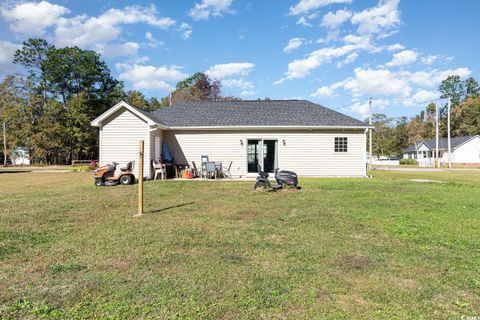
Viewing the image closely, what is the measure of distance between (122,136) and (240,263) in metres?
11.5

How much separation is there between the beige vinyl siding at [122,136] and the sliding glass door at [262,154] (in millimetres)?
5048

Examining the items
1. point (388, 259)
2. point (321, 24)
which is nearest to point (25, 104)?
point (321, 24)

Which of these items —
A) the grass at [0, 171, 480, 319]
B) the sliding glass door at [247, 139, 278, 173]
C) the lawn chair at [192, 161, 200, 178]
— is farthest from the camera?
the sliding glass door at [247, 139, 278, 173]

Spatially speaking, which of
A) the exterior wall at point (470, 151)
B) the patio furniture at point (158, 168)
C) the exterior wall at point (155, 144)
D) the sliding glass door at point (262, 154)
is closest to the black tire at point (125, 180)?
the exterior wall at point (155, 144)

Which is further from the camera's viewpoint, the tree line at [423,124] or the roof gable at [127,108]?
the tree line at [423,124]

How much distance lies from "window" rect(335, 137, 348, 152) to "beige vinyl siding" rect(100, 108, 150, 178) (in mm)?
9148

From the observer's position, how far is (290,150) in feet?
49.6

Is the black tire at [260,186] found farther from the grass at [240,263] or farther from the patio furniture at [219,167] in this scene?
the patio furniture at [219,167]

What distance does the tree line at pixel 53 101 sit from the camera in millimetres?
34062

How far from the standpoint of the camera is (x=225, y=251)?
3965mm

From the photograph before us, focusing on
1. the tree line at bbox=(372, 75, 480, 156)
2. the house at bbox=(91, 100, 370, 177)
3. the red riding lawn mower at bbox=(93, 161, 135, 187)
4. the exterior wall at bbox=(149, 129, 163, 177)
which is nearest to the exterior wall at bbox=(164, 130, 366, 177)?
the house at bbox=(91, 100, 370, 177)

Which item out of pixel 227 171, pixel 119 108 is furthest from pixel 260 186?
pixel 119 108

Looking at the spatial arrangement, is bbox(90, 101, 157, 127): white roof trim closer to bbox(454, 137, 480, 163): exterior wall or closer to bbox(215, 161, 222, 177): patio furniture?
bbox(215, 161, 222, 177): patio furniture

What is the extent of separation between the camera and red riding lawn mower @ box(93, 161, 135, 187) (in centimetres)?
1145
